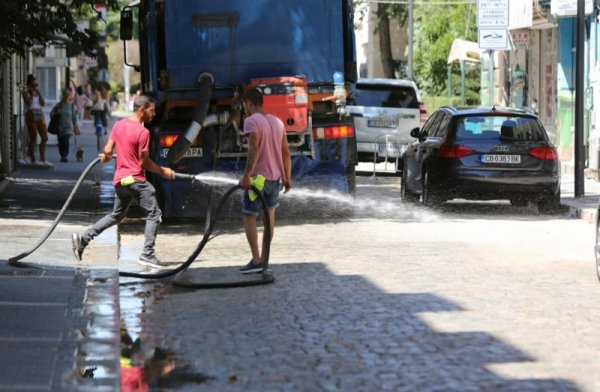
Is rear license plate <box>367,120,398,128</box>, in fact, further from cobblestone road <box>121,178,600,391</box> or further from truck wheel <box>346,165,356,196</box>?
cobblestone road <box>121,178,600,391</box>

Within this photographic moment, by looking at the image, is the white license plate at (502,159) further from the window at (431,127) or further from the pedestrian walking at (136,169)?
the pedestrian walking at (136,169)

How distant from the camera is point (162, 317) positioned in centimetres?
1079

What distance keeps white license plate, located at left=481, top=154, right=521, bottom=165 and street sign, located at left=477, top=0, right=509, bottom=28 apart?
8.20m

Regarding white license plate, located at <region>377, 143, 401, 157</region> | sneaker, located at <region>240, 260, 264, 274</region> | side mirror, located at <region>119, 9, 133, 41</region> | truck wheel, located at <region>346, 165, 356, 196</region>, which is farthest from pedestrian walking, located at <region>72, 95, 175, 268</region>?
white license plate, located at <region>377, 143, 401, 157</region>

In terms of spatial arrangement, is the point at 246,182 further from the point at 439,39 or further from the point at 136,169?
the point at 439,39

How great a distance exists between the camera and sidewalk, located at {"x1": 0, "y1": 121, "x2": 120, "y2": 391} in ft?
26.0

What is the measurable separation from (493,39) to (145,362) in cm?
2063

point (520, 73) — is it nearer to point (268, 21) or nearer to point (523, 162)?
point (523, 162)

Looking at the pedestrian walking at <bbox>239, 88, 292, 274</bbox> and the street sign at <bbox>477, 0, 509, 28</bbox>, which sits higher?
the street sign at <bbox>477, 0, 509, 28</bbox>

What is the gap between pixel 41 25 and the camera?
21188 millimetres

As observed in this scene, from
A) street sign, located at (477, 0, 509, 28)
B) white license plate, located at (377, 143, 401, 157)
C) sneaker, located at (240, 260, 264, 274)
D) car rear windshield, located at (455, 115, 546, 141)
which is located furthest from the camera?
white license plate, located at (377, 143, 401, 157)

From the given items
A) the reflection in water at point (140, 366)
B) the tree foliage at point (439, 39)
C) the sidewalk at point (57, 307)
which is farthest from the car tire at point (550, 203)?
the tree foliage at point (439, 39)

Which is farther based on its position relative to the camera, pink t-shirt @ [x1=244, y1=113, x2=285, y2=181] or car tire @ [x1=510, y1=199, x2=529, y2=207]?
car tire @ [x1=510, y1=199, x2=529, y2=207]

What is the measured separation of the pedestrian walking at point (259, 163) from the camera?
13008 millimetres
